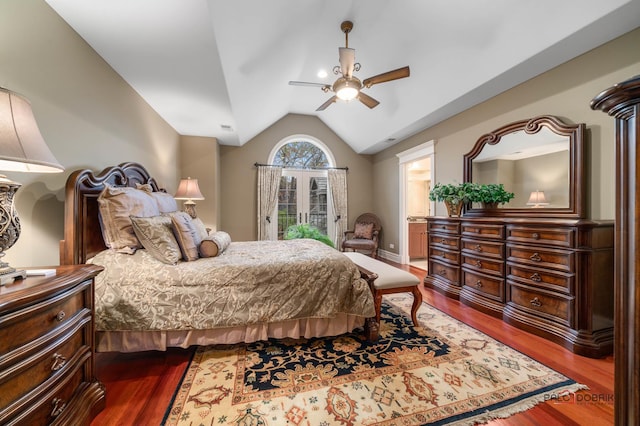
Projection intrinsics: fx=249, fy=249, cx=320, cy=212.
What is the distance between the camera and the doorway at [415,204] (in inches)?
185

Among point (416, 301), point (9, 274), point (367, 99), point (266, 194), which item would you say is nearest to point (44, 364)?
point (9, 274)

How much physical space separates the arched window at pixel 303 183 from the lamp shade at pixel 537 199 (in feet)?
12.7

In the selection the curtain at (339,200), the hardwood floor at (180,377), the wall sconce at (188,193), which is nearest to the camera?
the hardwood floor at (180,377)

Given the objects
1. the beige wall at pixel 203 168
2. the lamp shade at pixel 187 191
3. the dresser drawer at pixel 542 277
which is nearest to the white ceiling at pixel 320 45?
the beige wall at pixel 203 168

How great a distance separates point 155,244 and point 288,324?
46.5 inches

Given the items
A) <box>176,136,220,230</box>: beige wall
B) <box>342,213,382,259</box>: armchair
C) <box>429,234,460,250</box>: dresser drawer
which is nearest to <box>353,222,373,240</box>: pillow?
<box>342,213,382,259</box>: armchair

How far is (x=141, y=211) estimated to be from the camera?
207 cm

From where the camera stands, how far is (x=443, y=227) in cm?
332

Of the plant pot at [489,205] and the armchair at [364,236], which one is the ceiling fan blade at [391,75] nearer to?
the plant pot at [489,205]

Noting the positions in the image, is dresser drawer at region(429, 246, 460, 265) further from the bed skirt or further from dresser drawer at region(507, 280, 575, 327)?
the bed skirt

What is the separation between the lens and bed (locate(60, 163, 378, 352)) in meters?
1.69

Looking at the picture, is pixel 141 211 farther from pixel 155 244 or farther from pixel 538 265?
pixel 538 265

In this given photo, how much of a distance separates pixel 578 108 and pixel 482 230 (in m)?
1.39

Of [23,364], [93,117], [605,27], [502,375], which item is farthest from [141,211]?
[605,27]
